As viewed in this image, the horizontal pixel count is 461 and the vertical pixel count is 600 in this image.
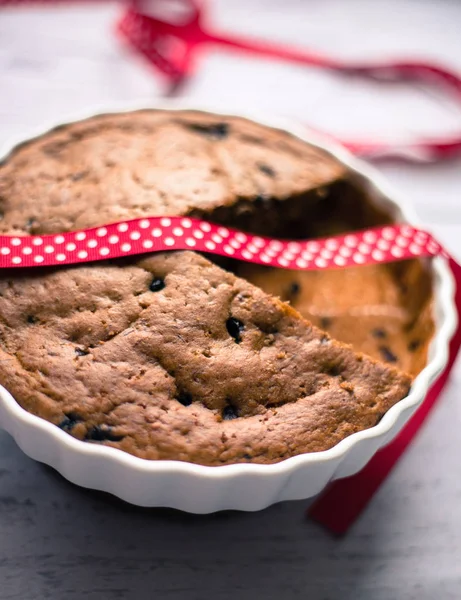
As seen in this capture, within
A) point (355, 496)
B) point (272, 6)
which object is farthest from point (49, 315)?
point (272, 6)

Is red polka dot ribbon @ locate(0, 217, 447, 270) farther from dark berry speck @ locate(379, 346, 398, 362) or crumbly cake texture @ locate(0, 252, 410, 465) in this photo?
dark berry speck @ locate(379, 346, 398, 362)

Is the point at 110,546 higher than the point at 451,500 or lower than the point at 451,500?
lower

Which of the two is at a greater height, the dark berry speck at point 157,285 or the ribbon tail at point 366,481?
the dark berry speck at point 157,285

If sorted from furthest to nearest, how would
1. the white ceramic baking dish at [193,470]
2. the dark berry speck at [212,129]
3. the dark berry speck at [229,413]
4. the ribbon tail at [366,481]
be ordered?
the dark berry speck at [212,129], the ribbon tail at [366,481], the dark berry speck at [229,413], the white ceramic baking dish at [193,470]

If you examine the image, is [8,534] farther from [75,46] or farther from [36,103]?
[75,46]

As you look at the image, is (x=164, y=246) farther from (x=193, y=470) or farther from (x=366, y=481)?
(x=366, y=481)

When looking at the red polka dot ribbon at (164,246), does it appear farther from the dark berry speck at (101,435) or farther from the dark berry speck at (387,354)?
the dark berry speck at (101,435)

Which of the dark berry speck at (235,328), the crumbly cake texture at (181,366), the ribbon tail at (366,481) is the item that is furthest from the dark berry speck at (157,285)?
the ribbon tail at (366,481)

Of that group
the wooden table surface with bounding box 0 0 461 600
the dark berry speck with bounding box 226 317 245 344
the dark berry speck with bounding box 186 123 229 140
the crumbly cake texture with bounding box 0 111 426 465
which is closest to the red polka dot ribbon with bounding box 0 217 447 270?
the crumbly cake texture with bounding box 0 111 426 465
